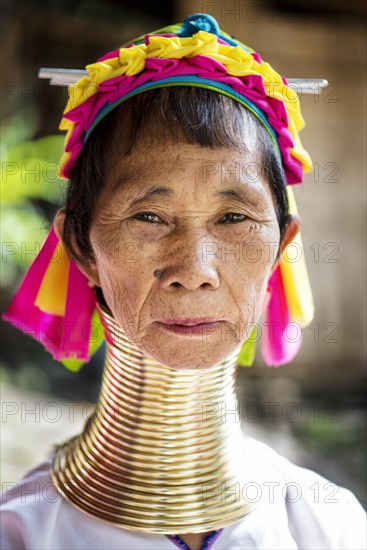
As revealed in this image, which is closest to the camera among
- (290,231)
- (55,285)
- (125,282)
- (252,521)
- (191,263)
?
(191,263)

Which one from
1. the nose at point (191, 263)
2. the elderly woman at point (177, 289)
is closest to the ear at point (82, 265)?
the elderly woman at point (177, 289)

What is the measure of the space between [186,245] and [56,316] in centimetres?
69

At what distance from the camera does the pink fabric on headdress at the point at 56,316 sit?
2.01 metres

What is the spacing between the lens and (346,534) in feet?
6.03

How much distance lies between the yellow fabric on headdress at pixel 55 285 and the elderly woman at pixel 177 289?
0.22 feet

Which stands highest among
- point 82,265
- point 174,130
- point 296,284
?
point 174,130

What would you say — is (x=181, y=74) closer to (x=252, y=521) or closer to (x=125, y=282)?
(x=125, y=282)

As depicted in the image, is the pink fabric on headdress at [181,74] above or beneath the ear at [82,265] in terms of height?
above

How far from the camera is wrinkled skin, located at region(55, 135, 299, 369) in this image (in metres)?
1.53

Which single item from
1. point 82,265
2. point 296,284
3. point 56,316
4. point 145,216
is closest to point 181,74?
point 145,216

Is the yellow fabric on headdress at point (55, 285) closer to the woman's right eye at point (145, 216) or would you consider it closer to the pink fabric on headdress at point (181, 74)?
the pink fabric on headdress at point (181, 74)

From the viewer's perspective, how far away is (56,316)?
2078mm

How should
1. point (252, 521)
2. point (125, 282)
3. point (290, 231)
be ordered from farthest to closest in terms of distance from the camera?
point (290, 231), point (252, 521), point (125, 282)

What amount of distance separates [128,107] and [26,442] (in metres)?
4.04
